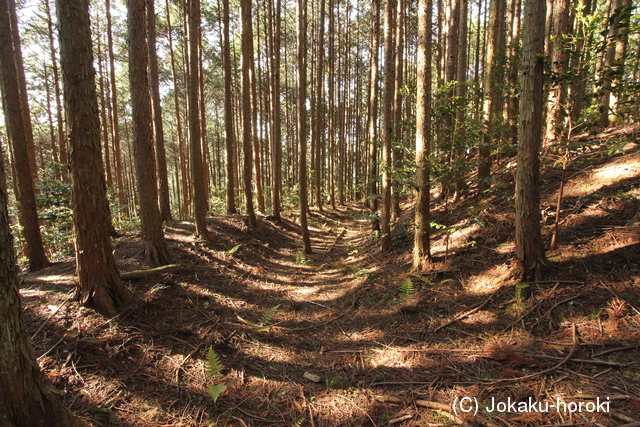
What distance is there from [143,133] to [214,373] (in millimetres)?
4796

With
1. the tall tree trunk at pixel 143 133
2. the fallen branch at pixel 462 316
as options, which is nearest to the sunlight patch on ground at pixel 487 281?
the fallen branch at pixel 462 316

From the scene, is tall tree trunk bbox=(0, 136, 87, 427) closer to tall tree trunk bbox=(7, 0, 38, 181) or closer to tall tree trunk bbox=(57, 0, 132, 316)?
tall tree trunk bbox=(57, 0, 132, 316)

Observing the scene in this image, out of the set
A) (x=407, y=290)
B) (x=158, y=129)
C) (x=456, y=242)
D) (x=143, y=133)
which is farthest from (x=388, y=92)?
(x=158, y=129)

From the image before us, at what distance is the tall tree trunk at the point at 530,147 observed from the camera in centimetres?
403

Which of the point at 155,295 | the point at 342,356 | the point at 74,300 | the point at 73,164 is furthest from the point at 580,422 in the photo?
the point at 73,164

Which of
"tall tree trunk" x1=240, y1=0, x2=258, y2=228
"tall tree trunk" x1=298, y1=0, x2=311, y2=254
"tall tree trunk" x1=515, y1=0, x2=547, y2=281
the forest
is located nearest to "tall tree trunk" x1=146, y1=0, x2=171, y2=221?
the forest

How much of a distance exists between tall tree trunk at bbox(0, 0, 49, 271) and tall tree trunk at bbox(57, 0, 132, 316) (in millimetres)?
3510

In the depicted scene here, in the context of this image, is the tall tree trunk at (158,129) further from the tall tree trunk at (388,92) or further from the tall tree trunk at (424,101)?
the tall tree trunk at (424,101)

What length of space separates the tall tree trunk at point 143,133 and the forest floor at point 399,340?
63 centimetres

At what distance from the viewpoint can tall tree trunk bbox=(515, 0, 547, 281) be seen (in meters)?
4.03

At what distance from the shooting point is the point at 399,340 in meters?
4.33

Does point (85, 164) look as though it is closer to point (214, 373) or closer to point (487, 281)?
point (214, 373)

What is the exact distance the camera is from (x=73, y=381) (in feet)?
10.0

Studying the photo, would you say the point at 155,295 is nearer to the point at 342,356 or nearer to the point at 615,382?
the point at 342,356
